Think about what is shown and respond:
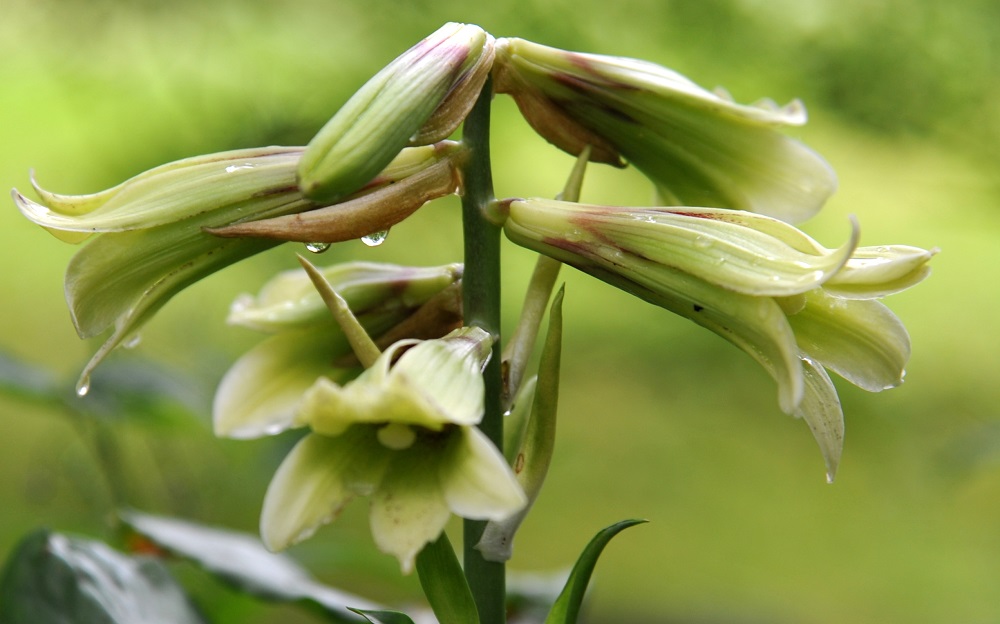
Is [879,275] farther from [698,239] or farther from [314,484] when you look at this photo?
[314,484]

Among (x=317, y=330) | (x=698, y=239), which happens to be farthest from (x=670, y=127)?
(x=317, y=330)

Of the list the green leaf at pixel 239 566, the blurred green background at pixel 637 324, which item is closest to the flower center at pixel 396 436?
the green leaf at pixel 239 566

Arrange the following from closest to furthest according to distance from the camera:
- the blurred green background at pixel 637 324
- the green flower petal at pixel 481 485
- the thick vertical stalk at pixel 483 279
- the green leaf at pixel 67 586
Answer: the green flower petal at pixel 481 485 < the thick vertical stalk at pixel 483 279 < the green leaf at pixel 67 586 < the blurred green background at pixel 637 324

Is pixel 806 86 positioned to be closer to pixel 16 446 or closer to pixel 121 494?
pixel 121 494

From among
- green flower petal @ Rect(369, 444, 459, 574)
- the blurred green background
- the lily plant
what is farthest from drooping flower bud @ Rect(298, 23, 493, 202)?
the blurred green background

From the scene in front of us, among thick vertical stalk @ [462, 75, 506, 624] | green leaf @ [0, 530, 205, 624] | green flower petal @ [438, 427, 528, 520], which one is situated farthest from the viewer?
green leaf @ [0, 530, 205, 624]

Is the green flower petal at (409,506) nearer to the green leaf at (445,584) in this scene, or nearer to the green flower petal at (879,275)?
the green leaf at (445,584)

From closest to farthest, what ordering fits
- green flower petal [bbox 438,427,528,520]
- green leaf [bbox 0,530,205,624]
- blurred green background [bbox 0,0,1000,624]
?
1. green flower petal [bbox 438,427,528,520]
2. green leaf [bbox 0,530,205,624]
3. blurred green background [bbox 0,0,1000,624]

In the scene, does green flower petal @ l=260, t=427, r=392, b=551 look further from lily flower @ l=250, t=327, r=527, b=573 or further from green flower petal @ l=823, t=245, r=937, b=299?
green flower petal @ l=823, t=245, r=937, b=299
